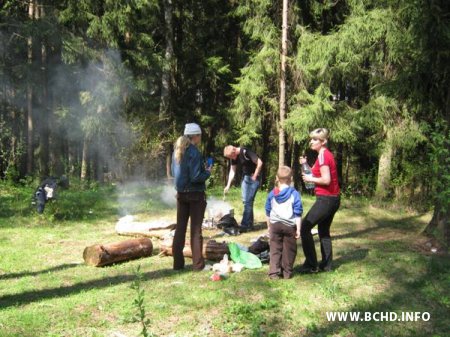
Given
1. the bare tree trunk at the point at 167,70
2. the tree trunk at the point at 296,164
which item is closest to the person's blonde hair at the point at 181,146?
the bare tree trunk at the point at 167,70

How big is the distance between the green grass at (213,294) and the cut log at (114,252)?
0.16 meters

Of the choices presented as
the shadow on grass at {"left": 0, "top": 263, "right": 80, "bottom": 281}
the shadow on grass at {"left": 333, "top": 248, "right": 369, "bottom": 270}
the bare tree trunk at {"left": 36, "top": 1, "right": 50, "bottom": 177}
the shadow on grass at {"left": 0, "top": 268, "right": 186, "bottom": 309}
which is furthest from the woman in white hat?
the bare tree trunk at {"left": 36, "top": 1, "right": 50, "bottom": 177}

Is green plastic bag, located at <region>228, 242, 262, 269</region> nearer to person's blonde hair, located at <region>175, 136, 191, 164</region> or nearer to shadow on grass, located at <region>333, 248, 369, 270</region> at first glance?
shadow on grass, located at <region>333, 248, 369, 270</region>

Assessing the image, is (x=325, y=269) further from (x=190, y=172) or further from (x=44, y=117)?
(x=44, y=117)

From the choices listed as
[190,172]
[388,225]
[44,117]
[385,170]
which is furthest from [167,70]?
[190,172]

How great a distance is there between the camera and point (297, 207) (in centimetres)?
630

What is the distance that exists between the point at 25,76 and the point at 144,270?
48.3ft

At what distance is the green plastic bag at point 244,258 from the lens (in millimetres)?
7152

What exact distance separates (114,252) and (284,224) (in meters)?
Result: 2.96

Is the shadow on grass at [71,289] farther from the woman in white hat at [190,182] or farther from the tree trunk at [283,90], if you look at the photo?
the tree trunk at [283,90]

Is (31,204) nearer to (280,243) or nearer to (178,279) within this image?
(178,279)

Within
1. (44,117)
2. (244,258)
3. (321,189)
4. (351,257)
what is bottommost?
(351,257)

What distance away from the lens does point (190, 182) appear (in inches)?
261

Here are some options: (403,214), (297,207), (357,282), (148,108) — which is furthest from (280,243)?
(148,108)
